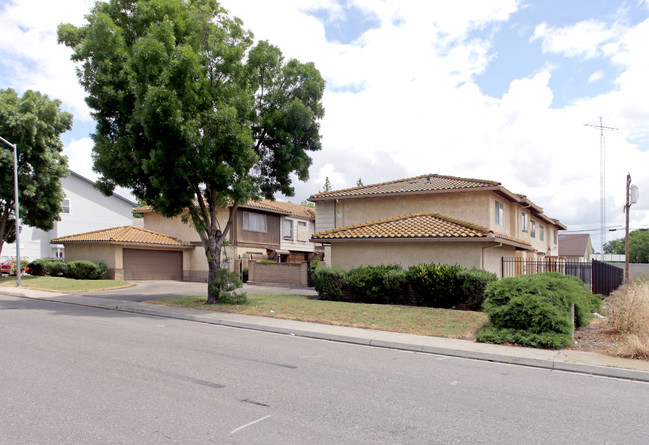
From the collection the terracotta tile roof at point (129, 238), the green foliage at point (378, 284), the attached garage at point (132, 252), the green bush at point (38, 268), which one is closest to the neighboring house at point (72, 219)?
the green bush at point (38, 268)

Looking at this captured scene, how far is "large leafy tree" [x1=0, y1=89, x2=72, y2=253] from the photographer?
86.8 ft

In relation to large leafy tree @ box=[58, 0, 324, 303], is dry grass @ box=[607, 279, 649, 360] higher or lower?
lower

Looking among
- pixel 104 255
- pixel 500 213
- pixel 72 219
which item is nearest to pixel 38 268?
pixel 104 255

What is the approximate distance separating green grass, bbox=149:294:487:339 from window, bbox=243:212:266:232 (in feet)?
49.6

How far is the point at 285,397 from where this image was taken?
6012mm

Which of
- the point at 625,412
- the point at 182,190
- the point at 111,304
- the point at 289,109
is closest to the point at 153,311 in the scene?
the point at 111,304

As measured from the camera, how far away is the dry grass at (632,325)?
353 inches

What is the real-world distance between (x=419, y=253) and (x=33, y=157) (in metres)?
23.3

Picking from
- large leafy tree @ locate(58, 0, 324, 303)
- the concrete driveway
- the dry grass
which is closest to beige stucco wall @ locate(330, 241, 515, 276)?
the concrete driveway

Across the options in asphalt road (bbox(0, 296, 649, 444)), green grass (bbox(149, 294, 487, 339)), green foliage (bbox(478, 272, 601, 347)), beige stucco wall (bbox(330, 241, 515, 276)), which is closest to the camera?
asphalt road (bbox(0, 296, 649, 444))

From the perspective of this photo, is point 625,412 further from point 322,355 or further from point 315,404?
point 322,355

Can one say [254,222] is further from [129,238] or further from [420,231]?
[420,231]

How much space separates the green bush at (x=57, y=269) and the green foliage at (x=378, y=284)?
67.5 feet

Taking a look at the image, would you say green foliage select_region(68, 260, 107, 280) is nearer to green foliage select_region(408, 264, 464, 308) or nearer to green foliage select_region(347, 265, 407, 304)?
green foliage select_region(347, 265, 407, 304)
